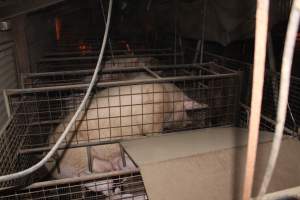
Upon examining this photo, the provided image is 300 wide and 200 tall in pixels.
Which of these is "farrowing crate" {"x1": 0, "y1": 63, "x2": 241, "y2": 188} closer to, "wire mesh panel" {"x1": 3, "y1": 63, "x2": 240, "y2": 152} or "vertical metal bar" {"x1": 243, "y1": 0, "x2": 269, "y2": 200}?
"wire mesh panel" {"x1": 3, "y1": 63, "x2": 240, "y2": 152}

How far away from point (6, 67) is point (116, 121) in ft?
2.98

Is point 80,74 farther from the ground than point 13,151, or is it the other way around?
point 80,74

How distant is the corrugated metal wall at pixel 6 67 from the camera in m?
1.83

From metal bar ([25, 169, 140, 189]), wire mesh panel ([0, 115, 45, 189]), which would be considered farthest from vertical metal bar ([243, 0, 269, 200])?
wire mesh panel ([0, 115, 45, 189])

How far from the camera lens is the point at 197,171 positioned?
1.23 meters

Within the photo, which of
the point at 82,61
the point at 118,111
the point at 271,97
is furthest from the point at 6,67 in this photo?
the point at 271,97

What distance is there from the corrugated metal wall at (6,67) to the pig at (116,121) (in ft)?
1.28

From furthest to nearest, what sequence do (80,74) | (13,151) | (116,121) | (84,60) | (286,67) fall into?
1. (84,60)
2. (80,74)
3. (116,121)
4. (13,151)
5. (286,67)

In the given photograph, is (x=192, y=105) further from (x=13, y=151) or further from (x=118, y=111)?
(x=13, y=151)

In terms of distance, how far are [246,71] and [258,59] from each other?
2.07 metres

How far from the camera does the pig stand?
188 centimetres

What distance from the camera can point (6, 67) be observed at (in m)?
2.02

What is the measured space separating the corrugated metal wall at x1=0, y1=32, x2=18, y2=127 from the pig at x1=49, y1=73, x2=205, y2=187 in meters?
0.39

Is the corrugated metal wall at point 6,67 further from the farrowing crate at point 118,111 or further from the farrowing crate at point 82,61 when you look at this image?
the farrowing crate at point 82,61
